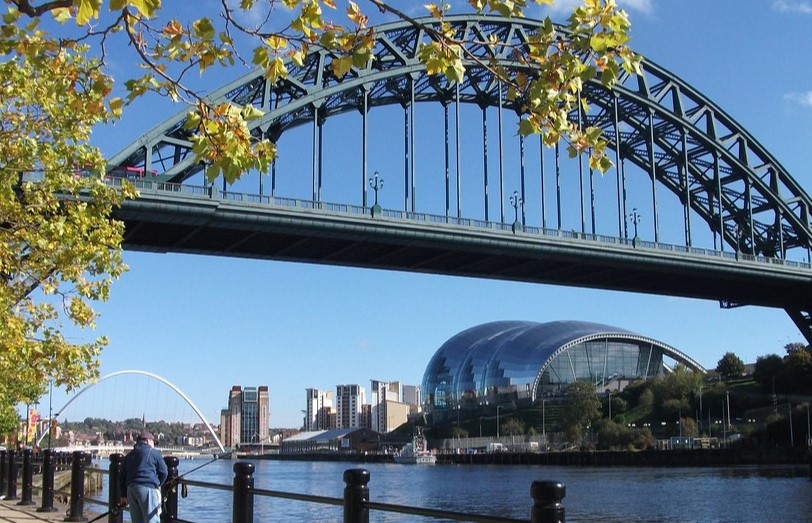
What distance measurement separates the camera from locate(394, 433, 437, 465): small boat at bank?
14175 centimetres

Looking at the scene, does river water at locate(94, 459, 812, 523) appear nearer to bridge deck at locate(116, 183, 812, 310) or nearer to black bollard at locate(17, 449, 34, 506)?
black bollard at locate(17, 449, 34, 506)

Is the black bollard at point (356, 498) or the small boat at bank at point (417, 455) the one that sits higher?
the black bollard at point (356, 498)

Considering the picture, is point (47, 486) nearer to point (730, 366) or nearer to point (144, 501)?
point (144, 501)

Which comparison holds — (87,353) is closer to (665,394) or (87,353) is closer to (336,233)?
(336,233)

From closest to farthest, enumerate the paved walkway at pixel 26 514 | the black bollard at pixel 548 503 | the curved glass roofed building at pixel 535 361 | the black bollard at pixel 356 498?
1. the black bollard at pixel 548 503
2. the black bollard at pixel 356 498
3. the paved walkway at pixel 26 514
4. the curved glass roofed building at pixel 535 361

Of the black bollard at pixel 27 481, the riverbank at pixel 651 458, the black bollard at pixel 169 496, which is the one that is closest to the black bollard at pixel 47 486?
the black bollard at pixel 27 481

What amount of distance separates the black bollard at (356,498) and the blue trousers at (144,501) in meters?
4.25

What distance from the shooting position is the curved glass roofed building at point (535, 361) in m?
148

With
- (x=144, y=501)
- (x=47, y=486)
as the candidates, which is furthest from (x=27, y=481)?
(x=144, y=501)

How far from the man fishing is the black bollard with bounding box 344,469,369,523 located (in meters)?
4.26

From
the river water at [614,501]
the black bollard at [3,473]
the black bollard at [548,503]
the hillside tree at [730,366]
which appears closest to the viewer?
the black bollard at [548,503]

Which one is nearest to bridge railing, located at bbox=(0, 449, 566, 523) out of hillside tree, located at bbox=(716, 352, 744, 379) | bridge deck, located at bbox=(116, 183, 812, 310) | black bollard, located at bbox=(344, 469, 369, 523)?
black bollard, located at bbox=(344, 469, 369, 523)

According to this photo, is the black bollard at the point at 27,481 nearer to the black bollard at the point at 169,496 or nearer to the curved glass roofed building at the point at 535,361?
the black bollard at the point at 169,496

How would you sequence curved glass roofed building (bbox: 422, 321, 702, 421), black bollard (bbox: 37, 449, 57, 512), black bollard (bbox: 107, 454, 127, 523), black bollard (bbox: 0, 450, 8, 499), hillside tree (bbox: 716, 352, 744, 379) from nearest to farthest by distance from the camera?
black bollard (bbox: 107, 454, 127, 523) → black bollard (bbox: 37, 449, 57, 512) → black bollard (bbox: 0, 450, 8, 499) → hillside tree (bbox: 716, 352, 744, 379) → curved glass roofed building (bbox: 422, 321, 702, 421)
